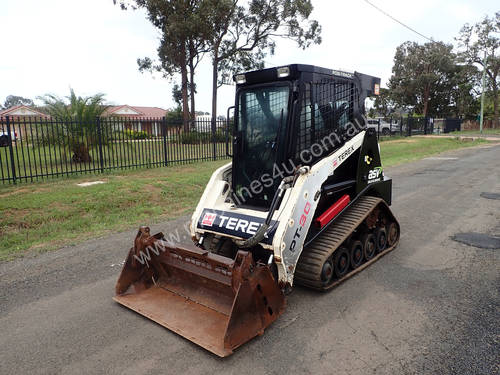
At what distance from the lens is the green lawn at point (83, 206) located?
626cm

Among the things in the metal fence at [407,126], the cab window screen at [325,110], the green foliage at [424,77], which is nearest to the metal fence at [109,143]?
the cab window screen at [325,110]

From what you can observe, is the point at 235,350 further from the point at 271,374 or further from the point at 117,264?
the point at 117,264

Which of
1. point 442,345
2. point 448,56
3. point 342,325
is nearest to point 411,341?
point 442,345

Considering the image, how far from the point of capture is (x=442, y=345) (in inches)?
125

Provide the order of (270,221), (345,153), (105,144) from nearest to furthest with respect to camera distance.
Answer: (270,221)
(345,153)
(105,144)

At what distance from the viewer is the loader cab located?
402 centimetres

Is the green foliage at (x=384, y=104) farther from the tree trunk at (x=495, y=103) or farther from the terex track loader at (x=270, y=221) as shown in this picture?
the terex track loader at (x=270, y=221)

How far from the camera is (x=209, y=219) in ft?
14.1

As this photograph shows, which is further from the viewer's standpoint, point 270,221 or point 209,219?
point 209,219

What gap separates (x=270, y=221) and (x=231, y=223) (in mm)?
529

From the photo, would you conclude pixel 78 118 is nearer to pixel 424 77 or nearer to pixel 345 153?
pixel 345 153

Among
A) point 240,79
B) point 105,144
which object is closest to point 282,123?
point 240,79

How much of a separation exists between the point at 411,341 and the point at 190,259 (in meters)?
2.18

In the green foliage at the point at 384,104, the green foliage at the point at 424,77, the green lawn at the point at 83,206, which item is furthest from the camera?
the green foliage at the point at 384,104
